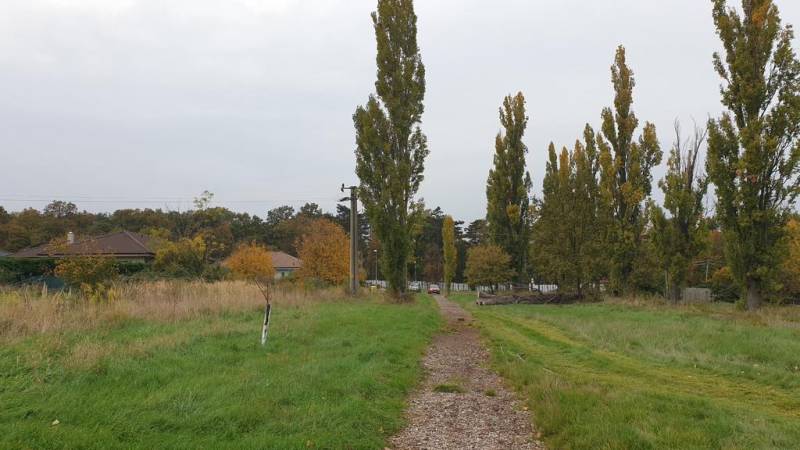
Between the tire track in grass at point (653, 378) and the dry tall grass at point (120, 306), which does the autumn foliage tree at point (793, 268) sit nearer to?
the tire track in grass at point (653, 378)

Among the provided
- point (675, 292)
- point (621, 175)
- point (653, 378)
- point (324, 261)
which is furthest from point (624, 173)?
point (653, 378)

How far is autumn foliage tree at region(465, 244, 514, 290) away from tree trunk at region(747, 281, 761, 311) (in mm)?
19919

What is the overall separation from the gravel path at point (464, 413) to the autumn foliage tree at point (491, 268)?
30.6 metres

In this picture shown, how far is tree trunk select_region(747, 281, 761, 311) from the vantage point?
22.3m

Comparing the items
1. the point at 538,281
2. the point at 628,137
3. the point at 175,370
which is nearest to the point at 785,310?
the point at 628,137

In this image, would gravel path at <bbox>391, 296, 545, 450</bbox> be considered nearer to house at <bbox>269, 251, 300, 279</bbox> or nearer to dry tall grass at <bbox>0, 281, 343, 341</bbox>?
dry tall grass at <bbox>0, 281, 343, 341</bbox>

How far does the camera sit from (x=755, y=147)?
2191cm

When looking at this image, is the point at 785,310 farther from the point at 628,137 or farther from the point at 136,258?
the point at 136,258

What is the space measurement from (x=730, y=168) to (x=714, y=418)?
2051 centimetres

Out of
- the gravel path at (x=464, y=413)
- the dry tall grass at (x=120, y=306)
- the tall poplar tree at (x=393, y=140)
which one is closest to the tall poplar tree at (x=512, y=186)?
the tall poplar tree at (x=393, y=140)

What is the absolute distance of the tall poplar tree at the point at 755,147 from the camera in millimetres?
21891

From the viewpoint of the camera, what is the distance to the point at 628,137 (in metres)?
33.7

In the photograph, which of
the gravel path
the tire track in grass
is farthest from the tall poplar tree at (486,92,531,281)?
the gravel path

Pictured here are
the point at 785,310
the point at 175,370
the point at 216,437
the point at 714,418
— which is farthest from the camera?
the point at 785,310
